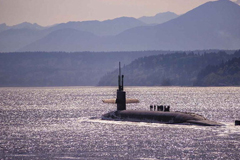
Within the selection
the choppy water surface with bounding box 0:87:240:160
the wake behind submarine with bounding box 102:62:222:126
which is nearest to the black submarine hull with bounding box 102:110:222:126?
the wake behind submarine with bounding box 102:62:222:126

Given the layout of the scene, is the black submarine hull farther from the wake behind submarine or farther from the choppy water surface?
the choppy water surface

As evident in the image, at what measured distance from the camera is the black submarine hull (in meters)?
69.3

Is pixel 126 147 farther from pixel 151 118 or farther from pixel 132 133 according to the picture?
pixel 151 118

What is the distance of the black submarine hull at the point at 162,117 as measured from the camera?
6933 centimetres

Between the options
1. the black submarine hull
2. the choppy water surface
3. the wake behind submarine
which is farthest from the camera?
the wake behind submarine

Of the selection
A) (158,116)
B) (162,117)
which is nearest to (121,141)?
(162,117)

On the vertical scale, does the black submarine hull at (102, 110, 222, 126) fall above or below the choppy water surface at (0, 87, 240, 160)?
above

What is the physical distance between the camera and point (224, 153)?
49656 mm

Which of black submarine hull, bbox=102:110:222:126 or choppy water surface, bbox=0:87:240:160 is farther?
black submarine hull, bbox=102:110:222:126

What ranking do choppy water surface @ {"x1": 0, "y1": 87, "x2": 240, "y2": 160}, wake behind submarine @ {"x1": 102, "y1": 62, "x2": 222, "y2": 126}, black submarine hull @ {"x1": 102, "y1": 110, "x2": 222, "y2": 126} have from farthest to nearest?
wake behind submarine @ {"x1": 102, "y1": 62, "x2": 222, "y2": 126}, black submarine hull @ {"x1": 102, "y1": 110, "x2": 222, "y2": 126}, choppy water surface @ {"x1": 0, "y1": 87, "x2": 240, "y2": 160}

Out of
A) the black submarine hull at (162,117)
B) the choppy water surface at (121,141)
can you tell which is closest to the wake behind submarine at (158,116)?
the black submarine hull at (162,117)

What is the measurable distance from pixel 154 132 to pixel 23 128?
2062cm

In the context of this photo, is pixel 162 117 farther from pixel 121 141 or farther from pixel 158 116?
pixel 121 141

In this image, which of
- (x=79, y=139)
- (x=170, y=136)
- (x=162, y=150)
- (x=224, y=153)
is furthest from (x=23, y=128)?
(x=224, y=153)
